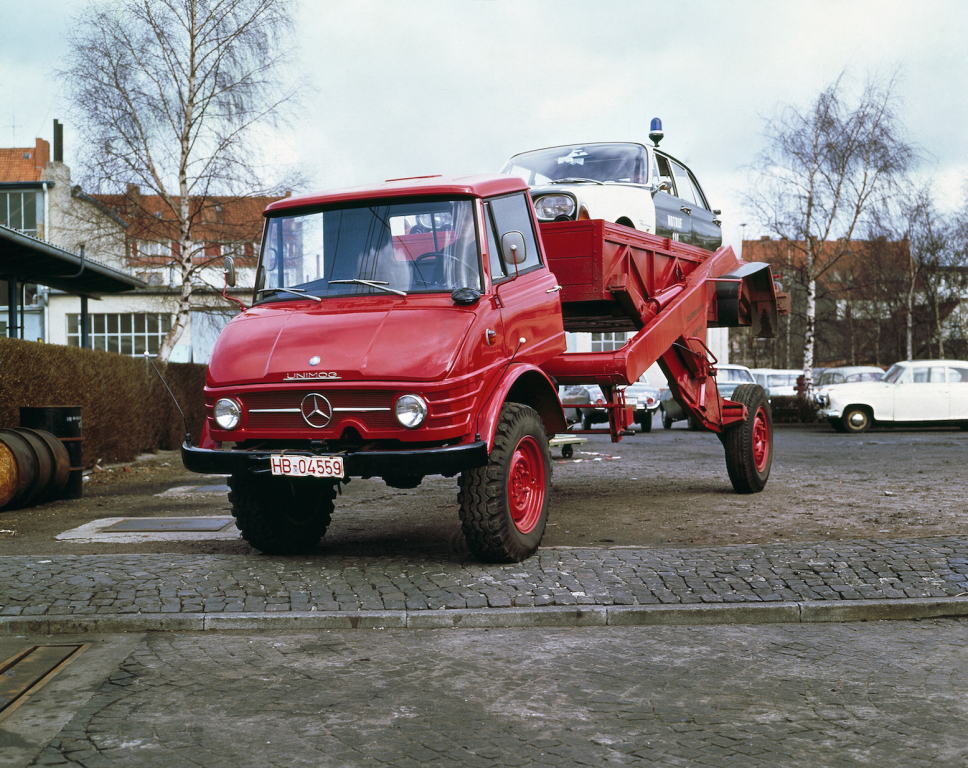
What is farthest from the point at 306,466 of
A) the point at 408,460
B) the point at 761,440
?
the point at 761,440

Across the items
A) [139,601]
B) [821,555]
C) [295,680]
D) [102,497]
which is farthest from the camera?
[102,497]

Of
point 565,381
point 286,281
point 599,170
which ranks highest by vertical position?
point 599,170

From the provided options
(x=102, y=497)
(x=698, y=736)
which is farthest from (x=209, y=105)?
(x=698, y=736)

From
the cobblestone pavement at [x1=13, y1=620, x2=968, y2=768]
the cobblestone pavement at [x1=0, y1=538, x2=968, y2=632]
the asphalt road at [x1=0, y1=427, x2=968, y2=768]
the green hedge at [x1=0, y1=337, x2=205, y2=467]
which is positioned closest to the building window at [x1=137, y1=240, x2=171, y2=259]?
the green hedge at [x1=0, y1=337, x2=205, y2=467]

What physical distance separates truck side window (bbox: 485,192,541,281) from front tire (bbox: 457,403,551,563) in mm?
1024

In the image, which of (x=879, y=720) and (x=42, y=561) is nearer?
(x=879, y=720)

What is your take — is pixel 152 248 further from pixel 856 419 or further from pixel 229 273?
pixel 229 273

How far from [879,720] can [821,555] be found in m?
3.18

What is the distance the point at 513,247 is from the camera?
23.7 ft

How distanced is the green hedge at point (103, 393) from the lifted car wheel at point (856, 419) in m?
16.4

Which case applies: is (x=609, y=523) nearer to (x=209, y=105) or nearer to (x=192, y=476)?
(x=192, y=476)

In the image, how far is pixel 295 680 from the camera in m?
4.72

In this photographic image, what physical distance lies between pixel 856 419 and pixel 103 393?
19.0 meters

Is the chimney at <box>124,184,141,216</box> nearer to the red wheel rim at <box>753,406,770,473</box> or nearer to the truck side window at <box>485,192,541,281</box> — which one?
the red wheel rim at <box>753,406,770,473</box>
